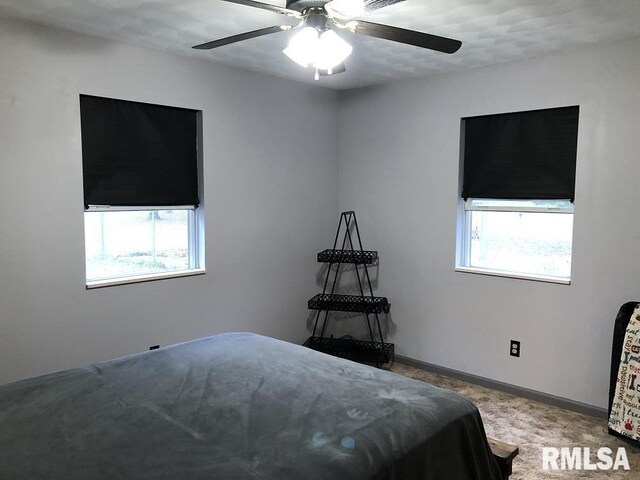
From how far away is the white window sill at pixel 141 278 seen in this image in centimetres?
331

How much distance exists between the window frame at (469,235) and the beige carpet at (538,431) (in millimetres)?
887

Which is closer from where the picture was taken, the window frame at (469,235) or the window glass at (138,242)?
the window glass at (138,242)

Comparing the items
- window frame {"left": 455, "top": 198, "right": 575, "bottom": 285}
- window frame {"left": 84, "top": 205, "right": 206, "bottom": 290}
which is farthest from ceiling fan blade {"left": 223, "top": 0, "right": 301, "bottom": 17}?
window frame {"left": 455, "top": 198, "right": 575, "bottom": 285}

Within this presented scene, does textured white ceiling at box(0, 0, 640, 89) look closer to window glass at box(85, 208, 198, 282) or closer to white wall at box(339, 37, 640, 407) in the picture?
white wall at box(339, 37, 640, 407)

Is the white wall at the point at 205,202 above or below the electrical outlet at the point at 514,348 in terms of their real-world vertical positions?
above

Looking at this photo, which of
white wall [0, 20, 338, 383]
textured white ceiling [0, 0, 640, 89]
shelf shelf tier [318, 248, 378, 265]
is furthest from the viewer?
shelf shelf tier [318, 248, 378, 265]

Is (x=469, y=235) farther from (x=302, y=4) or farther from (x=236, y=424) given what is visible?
(x=236, y=424)

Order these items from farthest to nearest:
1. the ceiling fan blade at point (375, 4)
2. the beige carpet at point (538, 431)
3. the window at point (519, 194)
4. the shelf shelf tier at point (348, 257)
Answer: the shelf shelf tier at point (348, 257), the window at point (519, 194), the beige carpet at point (538, 431), the ceiling fan blade at point (375, 4)

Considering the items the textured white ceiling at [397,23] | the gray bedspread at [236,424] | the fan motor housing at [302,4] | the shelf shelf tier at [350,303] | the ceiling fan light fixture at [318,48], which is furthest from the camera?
the shelf shelf tier at [350,303]

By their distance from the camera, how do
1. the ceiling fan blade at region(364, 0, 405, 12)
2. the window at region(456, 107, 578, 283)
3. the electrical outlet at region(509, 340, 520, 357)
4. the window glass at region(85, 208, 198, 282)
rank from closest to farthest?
the ceiling fan blade at region(364, 0, 405, 12), the window glass at region(85, 208, 198, 282), the window at region(456, 107, 578, 283), the electrical outlet at region(509, 340, 520, 357)

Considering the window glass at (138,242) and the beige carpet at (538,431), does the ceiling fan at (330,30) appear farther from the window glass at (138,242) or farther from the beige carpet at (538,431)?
the beige carpet at (538,431)

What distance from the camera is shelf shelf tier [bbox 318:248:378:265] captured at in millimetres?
4461

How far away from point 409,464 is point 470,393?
2.27m
